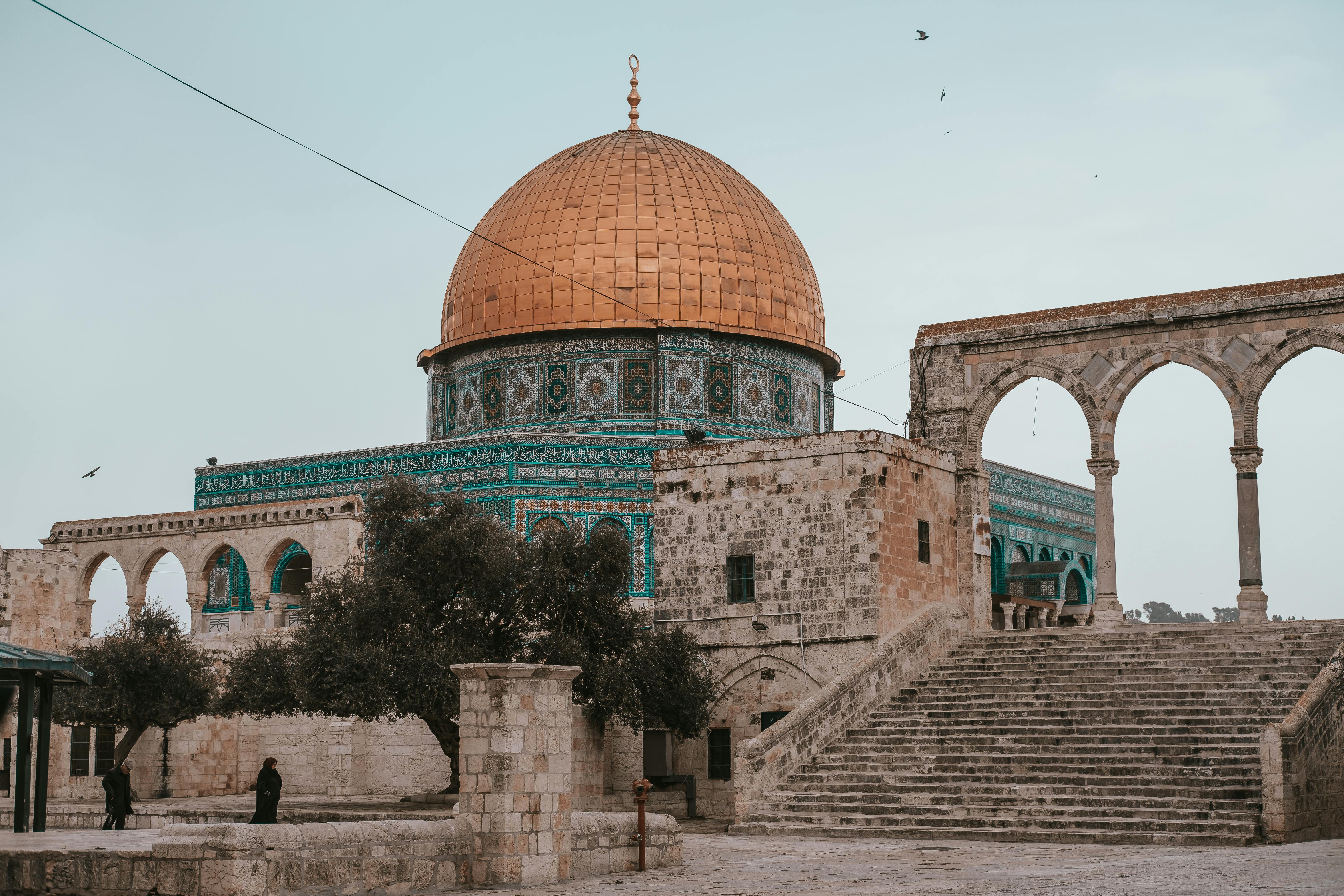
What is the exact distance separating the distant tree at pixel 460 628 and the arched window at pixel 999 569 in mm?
13282

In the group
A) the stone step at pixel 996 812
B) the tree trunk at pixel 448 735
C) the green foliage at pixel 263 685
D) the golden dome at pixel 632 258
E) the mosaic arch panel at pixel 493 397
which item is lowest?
the stone step at pixel 996 812

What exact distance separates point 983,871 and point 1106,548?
9.29m

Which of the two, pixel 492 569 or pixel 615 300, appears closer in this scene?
pixel 492 569

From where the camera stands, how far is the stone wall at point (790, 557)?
62.3 feet

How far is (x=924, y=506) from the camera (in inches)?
794

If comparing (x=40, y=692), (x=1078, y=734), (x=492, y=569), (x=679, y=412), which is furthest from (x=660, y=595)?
(x=679, y=412)

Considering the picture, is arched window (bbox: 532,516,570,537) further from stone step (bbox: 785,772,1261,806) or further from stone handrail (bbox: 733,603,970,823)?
stone step (bbox: 785,772,1261,806)

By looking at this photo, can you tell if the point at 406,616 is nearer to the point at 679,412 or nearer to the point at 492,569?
the point at 492,569

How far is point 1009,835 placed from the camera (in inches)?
558

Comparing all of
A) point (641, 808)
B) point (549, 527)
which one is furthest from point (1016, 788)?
point (549, 527)

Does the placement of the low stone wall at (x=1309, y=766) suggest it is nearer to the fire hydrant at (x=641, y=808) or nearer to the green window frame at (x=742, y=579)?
the fire hydrant at (x=641, y=808)

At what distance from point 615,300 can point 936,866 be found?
2048cm

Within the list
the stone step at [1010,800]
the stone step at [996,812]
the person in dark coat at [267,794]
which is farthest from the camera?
the stone step at [1010,800]

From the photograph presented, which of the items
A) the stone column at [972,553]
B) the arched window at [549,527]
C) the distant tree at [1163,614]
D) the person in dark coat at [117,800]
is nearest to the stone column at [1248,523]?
the stone column at [972,553]
